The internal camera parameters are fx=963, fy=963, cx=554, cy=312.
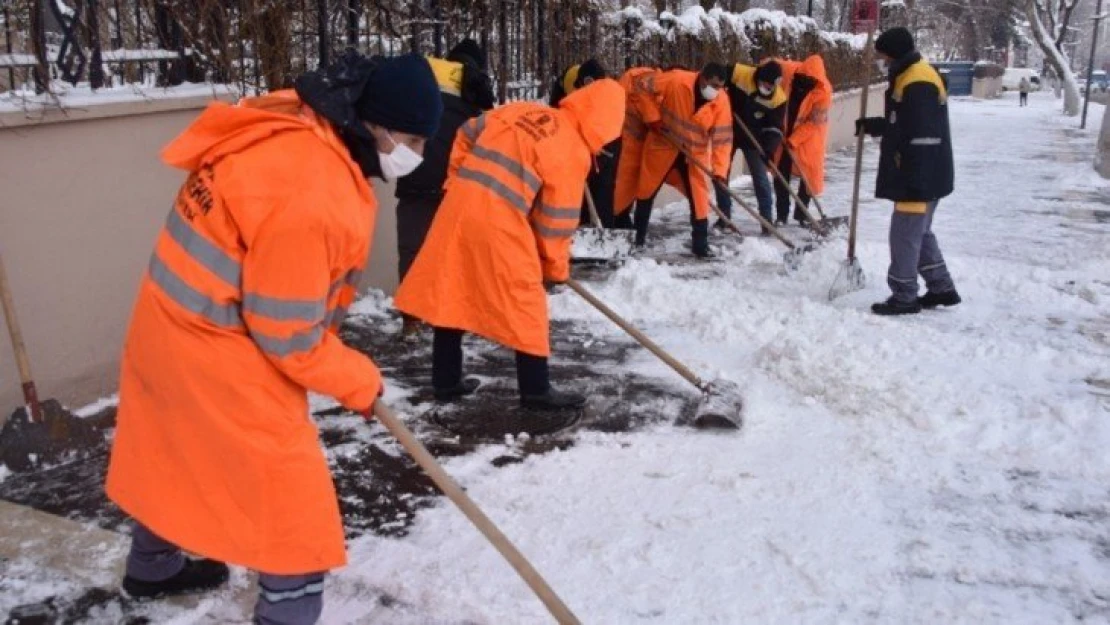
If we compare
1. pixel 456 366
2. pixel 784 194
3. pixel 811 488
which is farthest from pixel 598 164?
pixel 811 488

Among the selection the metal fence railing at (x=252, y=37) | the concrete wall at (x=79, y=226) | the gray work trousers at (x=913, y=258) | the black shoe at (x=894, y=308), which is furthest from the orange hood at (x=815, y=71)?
the concrete wall at (x=79, y=226)

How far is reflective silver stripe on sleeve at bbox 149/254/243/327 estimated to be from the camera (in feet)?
7.11

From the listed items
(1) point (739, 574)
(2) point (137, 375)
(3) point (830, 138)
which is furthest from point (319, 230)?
(3) point (830, 138)

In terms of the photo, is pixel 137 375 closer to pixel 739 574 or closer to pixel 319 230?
pixel 319 230

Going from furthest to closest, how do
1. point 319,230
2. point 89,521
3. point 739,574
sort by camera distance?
point 89,521 → point 739,574 → point 319,230

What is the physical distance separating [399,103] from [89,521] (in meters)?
2.07

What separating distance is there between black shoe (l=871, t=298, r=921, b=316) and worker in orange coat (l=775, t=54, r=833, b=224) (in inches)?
125

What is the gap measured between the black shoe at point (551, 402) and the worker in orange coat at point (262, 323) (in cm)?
214

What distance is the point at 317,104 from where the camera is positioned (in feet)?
7.31

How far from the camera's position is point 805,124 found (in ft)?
31.2

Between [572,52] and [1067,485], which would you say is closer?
[1067,485]

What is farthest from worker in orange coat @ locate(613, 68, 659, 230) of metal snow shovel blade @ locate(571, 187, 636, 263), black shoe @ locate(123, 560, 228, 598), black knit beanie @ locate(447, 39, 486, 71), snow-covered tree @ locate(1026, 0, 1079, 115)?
snow-covered tree @ locate(1026, 0, 1079, 115)

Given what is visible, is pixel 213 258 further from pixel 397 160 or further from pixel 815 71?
pixel 815 71

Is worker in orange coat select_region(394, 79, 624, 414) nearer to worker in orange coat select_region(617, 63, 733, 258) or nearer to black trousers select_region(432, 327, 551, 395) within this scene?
black trousers select_region(432, 327, 551, 395)
